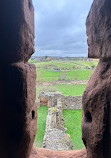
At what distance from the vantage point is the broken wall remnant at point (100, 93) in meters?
1.68

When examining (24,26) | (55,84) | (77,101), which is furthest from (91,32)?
(55,84)

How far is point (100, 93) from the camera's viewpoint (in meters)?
1.78

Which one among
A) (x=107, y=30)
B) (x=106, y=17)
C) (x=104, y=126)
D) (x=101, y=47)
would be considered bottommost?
(x=104, y=126)

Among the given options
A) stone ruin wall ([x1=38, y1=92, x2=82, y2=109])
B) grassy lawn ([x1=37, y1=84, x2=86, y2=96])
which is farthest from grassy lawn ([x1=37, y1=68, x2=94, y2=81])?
stone ruin wall ([x1=38, y1=92, x2=82, y2=109])

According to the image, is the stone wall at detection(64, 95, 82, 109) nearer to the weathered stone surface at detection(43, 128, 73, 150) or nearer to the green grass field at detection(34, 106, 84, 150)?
the green grass field at detection(34, 106, 84, 150)

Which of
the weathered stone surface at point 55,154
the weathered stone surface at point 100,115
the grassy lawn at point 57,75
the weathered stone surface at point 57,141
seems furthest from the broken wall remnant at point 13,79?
the grassy lawn at point 57,75

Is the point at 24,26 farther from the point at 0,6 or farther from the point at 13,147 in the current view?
the point at 13,147

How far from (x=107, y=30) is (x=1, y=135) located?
5.57 feet

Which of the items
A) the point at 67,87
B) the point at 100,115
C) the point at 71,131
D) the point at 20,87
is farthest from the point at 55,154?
the point at 67,87

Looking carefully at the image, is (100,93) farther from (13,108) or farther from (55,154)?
(55,154)

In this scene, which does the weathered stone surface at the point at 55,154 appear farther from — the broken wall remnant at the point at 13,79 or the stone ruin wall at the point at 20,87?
the broken wall remnant at the point at 13,79

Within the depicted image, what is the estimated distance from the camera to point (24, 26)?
1.73 meters

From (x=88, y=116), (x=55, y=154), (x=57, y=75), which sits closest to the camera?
(x=88, y=116)

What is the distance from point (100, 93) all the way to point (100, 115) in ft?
0.83
